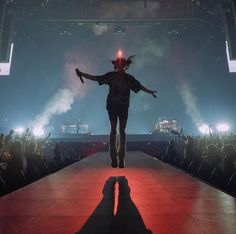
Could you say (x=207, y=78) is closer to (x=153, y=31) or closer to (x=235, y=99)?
(x=235, y=99)

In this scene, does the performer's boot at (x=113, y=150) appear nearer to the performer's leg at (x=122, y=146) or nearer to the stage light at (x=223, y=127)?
the performer's leg at (x=122, y=146)

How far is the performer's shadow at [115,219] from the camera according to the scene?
5.70 ft

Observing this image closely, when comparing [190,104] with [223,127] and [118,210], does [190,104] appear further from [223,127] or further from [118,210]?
[118,210]

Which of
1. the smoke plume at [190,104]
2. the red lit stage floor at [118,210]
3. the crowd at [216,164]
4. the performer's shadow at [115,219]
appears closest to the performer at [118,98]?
the red lit stage floor at [118,210]

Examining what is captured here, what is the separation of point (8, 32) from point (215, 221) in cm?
1550

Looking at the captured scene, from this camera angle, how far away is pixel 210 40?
854 inches

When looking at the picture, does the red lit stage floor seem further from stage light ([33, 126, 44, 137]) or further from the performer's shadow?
stage light ([33, 126, 44, 137])

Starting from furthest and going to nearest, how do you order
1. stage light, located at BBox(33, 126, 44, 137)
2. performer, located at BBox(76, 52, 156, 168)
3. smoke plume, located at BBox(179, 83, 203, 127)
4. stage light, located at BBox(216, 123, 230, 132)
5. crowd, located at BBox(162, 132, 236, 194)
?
1. smoke plume, located at BBox(179, 83, 203, 127)
2. stage light, located at BBox(216, 123, 230, 132)
3. stage light, located at BBox(33, 126, 44, 137)
4. crowd, located at BBox(162, 132, 236, 194)
5. performer, located at BBox(76, 52, 156, 168)

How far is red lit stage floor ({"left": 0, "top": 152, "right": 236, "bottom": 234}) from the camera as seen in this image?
1779mm

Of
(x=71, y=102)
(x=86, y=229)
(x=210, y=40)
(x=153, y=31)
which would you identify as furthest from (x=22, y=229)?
(x=71, y=102)

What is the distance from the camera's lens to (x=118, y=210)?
221 cm

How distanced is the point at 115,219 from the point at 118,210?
0.25 m

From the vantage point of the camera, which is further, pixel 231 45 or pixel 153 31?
pixel 153 31

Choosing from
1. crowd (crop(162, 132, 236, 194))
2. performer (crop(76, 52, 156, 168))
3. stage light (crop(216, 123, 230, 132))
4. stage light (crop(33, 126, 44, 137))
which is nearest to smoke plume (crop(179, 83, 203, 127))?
stage light (crop(216, 123, 230, 132))
